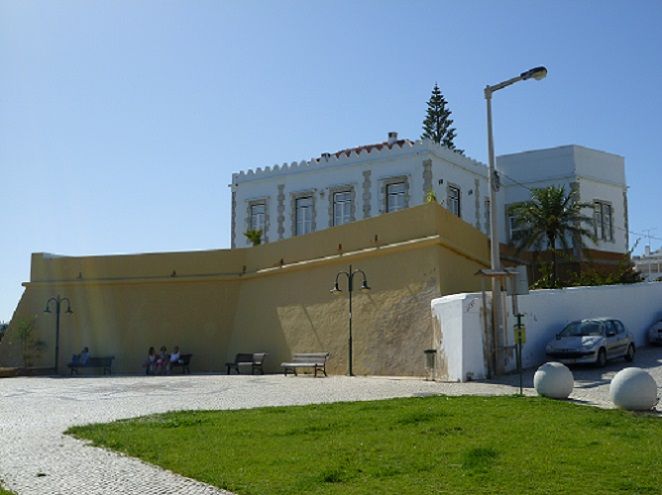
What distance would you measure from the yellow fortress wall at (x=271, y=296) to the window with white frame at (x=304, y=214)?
5.50m

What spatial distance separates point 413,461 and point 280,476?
4.85ft

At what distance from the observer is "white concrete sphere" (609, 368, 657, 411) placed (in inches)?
444

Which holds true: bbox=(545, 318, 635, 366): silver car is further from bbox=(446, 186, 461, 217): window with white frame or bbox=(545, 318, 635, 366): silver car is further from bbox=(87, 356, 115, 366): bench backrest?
bbox=(87, 356, 115, 366): bench backrest

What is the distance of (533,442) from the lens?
8.52 meters

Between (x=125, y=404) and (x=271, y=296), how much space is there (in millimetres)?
14070

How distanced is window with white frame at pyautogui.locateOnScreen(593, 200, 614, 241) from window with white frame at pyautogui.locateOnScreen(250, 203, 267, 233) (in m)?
16.8

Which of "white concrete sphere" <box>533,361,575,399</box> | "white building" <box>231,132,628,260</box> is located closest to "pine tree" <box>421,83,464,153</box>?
"white building" <box>231,132,628,260</box>

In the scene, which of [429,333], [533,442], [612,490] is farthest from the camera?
[429,333]

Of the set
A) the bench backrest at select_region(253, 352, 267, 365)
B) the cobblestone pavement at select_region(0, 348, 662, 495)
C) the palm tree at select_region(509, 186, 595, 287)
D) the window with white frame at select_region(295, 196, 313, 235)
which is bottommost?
the cobblestone pavement at select_region(0, 348, 662, 495)

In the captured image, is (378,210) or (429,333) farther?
(378,210)

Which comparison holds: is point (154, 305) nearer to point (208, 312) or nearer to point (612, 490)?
point (208, 312)

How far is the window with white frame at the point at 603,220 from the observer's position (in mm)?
36469

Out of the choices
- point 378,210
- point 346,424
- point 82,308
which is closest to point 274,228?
point 378,210

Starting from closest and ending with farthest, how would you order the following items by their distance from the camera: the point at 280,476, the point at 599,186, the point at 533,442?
the point at 280,476 < the point at 533,442 < the point at 599,186
